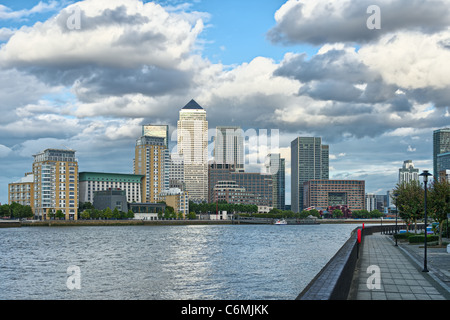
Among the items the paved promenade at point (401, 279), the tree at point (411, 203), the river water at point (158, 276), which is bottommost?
the river water at point (158, 276)

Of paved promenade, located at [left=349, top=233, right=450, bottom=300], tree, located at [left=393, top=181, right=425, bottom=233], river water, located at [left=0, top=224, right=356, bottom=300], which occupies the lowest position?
river water, located at [left=0, top=224, right=356, bottom=300]

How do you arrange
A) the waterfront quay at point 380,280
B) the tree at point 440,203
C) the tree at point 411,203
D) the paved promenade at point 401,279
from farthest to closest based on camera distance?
1. the tree at point 411,203
2. the tree at point 440,203
3. the paved promenade at point 401,279
4. the waterfront quay at point 380,280

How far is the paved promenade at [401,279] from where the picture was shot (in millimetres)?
27047

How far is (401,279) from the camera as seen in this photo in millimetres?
33406

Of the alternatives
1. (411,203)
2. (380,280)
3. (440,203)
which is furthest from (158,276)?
(411,203)

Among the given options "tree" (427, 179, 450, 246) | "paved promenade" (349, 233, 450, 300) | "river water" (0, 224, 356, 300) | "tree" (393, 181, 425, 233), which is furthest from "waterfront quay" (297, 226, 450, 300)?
"tree" (393, 181, 425, 233)

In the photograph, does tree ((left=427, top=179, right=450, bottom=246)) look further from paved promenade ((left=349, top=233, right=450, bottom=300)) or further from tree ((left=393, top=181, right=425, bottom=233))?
paved promenade ((left=349, top=233, right=450, bottom=300))

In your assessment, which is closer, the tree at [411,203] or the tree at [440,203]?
the tree at [440,203]

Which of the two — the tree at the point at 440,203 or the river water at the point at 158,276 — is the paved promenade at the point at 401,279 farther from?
the tree at the point at 440,203

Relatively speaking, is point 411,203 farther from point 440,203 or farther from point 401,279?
point 401,279

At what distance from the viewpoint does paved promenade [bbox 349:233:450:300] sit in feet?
88.7

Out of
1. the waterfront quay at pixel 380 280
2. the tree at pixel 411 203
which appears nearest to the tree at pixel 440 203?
the tree at pixel 411 203

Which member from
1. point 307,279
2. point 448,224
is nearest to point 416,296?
point 307,279
